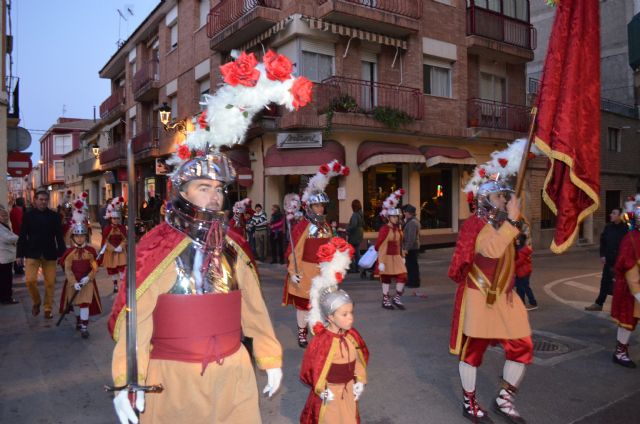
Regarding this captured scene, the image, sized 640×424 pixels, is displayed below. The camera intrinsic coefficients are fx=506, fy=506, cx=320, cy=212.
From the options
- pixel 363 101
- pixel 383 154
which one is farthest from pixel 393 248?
pixel 363 101

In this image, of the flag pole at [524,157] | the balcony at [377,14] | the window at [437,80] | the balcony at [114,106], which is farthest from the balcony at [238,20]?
the balcony at [114,106]

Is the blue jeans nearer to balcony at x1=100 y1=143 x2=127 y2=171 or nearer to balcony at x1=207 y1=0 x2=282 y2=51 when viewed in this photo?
balcony at x1=207 y1=0 x2=282 y2=51

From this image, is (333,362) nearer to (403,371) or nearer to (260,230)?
(403,371)

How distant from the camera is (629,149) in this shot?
24.8 m

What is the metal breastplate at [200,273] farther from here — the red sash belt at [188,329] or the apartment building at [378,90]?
the apartment building at [378,90]

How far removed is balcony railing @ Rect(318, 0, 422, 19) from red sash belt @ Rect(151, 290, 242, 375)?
15466 millimetres

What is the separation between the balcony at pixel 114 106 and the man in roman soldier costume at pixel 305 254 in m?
29.1

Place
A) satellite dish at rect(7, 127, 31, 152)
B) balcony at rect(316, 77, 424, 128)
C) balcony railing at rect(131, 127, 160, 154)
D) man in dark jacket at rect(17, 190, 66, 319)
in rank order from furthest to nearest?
balcony railing at rect(131, 127, 160, 154), balcony at rect(316, 77, 424, 128), satellite dish at rect(7, 127, 31, 152), man in dark jacket at rect(17, 190, 66, 319)

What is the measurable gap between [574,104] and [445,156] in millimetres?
14377

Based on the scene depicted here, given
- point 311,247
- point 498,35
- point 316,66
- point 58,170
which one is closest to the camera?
point 311,247

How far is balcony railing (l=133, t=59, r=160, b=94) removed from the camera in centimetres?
2658

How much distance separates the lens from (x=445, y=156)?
→ 18.0m

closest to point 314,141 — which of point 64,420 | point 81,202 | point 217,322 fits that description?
point 81,202

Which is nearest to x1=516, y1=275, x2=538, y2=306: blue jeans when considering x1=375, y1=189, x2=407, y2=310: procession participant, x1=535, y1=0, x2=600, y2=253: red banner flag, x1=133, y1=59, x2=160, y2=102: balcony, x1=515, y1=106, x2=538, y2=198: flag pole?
x1=375, y1=189, x2=407, y2=310: procession participant
